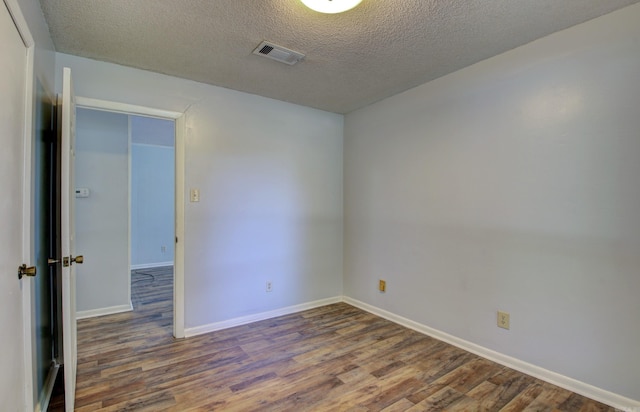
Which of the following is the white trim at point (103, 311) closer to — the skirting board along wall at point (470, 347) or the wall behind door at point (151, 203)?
the skirting board along wall at point (470, 347)

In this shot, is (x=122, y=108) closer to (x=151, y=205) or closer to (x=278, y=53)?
(x=278, y=53)

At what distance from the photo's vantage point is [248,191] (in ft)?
10.6

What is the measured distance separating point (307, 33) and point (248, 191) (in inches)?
64.9

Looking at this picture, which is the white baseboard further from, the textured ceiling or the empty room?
the textured ceiling

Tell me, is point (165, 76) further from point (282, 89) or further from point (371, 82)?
point (371, 82)

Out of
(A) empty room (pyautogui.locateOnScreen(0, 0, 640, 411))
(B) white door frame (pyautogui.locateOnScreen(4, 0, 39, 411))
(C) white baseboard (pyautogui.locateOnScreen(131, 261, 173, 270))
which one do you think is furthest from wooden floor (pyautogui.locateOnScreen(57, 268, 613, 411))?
(C) white baseboard (pyautogui.locateOnScreen(131, 261, 173, 270))

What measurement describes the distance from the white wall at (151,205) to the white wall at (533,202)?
4.70 m

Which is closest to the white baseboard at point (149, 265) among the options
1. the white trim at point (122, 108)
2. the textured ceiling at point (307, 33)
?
the white trim at point (122, 108)

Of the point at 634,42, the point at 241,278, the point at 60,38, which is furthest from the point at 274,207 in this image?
the point at 634,42

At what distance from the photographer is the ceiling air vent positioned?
2.25 m

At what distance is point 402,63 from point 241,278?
2.46 m

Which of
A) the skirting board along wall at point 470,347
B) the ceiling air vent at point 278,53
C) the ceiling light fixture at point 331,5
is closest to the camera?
the ceiling light fixture at point 331,5

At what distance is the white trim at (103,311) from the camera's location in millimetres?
3344

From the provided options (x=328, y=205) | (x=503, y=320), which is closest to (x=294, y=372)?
(x=503, y=320)
